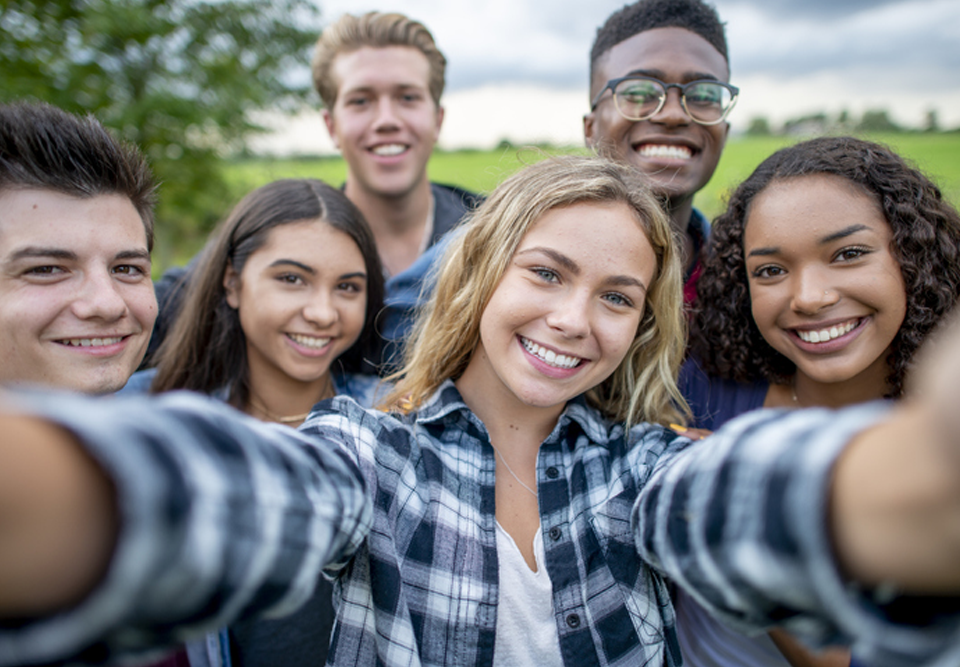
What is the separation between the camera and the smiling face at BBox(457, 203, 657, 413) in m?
1.76

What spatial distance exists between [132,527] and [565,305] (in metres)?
1.29

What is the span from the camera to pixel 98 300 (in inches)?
66.3

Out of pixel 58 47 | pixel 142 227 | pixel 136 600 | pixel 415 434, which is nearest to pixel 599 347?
pixel 415 434

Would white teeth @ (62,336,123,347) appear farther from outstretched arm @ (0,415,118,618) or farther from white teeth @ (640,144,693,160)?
white teeth @ (640,144,693,160)

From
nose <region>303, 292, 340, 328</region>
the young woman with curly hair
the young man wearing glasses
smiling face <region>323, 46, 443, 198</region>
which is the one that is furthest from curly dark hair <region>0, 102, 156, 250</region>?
the young woman with curly hair

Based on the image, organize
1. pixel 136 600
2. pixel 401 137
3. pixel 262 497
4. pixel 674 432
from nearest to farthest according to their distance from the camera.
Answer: pixel 136 600, pixel 262 497, pixel 674 432, pixel 401 137

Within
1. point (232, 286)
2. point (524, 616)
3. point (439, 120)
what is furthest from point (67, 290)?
point (439, 120)

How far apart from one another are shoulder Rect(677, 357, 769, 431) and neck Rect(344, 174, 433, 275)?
1.98 m

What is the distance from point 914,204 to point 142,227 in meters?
2.54

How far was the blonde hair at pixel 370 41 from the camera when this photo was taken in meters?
3.71

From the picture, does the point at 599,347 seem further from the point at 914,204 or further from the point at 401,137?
the point at 401,137

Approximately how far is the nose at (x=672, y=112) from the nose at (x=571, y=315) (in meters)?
1.53

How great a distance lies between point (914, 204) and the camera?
201cm

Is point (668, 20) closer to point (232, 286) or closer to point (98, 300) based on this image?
point (232, 286)
